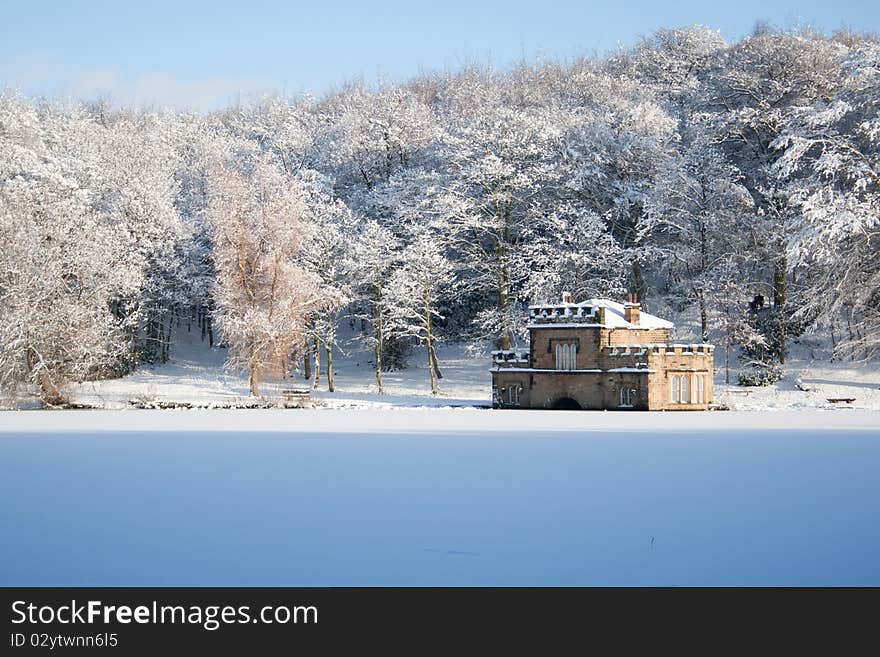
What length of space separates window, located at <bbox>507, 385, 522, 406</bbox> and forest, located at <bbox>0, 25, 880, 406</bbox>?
887 centimetres

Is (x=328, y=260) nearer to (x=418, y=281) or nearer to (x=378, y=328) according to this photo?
(x=378, y=328)

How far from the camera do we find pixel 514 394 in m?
44.9

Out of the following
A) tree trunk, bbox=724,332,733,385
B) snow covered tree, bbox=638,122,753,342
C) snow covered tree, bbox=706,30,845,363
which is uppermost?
snow covered tree, bbox=706,30,845,363

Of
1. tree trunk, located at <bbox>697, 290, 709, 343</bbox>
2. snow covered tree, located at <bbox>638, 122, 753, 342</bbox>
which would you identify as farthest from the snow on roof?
snow covered tree, located at <bbox>638, 122, 753, 342</bbox>

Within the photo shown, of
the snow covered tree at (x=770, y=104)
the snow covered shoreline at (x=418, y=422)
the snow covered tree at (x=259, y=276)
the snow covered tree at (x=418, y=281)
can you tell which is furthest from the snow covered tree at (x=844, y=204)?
the snow covered tree at (x=259, y=276)

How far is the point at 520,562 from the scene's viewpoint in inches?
423

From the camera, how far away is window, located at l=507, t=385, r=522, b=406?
44781 millimetres

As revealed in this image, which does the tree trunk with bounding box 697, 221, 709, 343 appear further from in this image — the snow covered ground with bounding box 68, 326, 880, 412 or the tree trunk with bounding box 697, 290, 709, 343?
the snow covered ground with bounding box 68, 326, 880, 412

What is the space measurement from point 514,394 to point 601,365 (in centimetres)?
434

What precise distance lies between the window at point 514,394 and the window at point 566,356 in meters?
2.14

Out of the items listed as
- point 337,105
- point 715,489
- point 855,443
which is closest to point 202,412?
point 855,443

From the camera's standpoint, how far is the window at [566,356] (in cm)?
4356
